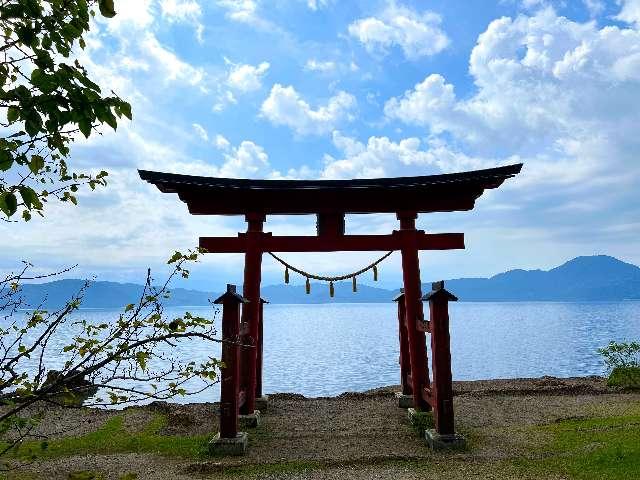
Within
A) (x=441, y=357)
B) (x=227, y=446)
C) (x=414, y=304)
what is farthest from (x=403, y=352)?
(x=227, y=446)

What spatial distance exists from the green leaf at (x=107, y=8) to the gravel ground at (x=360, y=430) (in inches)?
208

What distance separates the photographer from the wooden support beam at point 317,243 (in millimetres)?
9812

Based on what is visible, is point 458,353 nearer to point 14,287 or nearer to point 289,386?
point 289,386

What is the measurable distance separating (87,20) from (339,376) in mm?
32459

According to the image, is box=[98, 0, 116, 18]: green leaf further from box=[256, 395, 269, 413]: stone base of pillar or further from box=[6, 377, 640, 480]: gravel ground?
box=[256, 395, 269, 413]: stone base of pillar

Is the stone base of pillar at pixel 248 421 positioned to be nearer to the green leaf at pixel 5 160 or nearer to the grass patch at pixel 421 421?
the grass patch at pixel 421 421

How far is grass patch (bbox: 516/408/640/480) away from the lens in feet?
22.6

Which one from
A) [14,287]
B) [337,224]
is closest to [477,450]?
[337,224]

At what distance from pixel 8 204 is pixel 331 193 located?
314 inches

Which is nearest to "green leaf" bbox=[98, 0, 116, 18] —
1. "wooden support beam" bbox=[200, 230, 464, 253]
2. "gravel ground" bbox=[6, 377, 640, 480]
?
"gravel ground" bbox=[6, 377, 640, 480]

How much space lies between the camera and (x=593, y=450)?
7773 mm

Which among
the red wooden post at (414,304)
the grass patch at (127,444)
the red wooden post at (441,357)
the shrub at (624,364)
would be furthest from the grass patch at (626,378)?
the grass patch at (127,444)

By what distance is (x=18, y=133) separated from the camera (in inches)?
Result: 88.0

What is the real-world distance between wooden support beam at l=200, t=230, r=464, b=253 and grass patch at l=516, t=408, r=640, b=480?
416 cm
